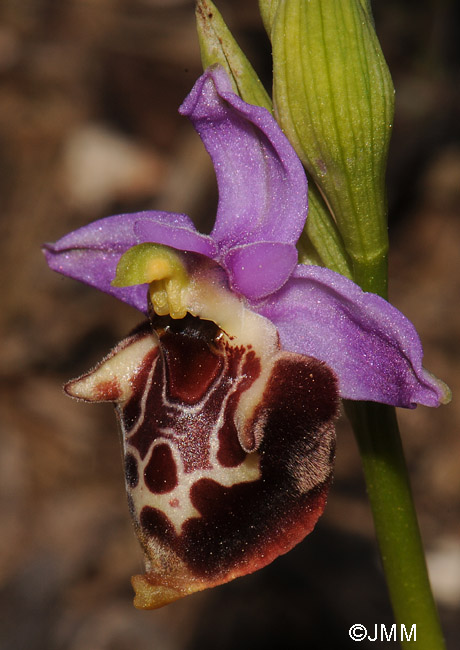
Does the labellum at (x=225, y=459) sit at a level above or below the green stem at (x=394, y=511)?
above

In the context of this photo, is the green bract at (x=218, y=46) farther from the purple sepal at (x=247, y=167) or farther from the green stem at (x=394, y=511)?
the green stem at (x=394, y=511)

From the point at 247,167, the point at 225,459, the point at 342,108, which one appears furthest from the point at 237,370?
the point at 342,108

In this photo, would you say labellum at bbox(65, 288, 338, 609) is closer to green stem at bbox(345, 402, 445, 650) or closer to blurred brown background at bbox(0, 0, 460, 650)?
green stem at bbox(345, 402, 445, 650)

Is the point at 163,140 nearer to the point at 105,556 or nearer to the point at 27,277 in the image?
the point at 27,277

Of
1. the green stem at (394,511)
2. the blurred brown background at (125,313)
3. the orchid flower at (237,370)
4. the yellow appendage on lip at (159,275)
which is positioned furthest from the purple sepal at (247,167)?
the blurred brown background at (125,313)

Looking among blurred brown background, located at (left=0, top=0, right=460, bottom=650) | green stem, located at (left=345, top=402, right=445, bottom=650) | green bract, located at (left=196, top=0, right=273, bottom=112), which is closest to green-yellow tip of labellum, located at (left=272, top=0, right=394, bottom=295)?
green bract, located at (left=196, top=0, right=273, bottom=112)
